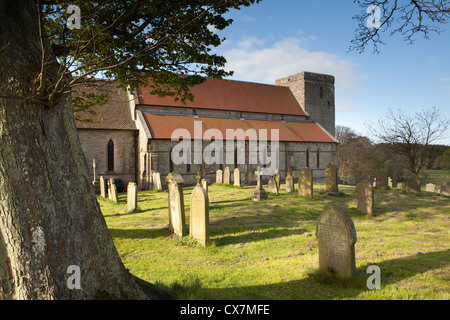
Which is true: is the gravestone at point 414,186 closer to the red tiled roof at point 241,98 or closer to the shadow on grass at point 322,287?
the shadow on grass at point 322,287

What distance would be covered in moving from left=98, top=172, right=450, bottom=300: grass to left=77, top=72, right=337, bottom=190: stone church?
9.02 meters

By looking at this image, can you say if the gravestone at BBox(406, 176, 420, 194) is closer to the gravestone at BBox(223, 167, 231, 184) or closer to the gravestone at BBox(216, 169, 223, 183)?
the gravestone at BBox(223, 167, 231, 184)

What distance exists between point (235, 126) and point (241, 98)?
4419 mm

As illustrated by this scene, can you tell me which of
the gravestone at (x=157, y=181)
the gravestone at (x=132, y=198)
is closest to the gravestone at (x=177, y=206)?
the gravestone at (x=132, y=198)

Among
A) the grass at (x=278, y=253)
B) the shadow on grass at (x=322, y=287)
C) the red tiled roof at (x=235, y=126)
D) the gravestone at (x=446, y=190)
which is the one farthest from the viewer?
the red tiled roof at (x=235, y=126)

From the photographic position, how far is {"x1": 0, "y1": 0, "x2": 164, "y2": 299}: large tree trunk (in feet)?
10.1

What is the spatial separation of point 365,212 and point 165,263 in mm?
8378

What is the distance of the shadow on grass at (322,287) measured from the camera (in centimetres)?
447

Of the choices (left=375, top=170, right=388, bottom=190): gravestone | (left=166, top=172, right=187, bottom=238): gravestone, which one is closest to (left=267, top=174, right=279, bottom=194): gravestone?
(left=375, top=170, right=388, bottom=190): gravestone

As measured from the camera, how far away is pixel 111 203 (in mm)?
14562

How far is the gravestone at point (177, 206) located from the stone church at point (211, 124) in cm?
898

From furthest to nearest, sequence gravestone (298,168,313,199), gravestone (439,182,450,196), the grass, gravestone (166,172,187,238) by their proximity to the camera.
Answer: gravestone (439,182,450,196) < gravestone (298,168,313,199) < gravestone (166,172,187,238) < the grass

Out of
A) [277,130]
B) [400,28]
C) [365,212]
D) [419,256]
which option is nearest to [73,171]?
[400,28]

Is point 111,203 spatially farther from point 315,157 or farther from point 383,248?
point 315,157
